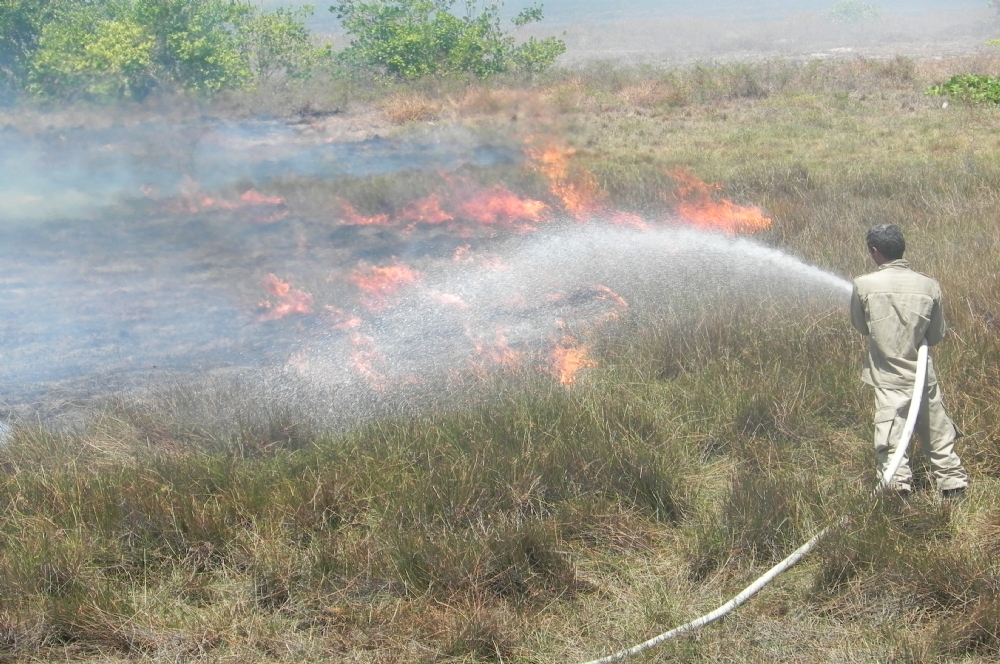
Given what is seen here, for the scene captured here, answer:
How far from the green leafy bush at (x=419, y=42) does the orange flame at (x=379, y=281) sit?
1085cm

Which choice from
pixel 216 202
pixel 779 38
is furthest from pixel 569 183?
pixel 779 38

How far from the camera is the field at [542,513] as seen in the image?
11.5 ft

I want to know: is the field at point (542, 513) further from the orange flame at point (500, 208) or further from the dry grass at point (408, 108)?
the dry grass at point (408, 108)

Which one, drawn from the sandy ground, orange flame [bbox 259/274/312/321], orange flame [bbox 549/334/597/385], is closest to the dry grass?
orange flame [bbox 259/274/312/321]

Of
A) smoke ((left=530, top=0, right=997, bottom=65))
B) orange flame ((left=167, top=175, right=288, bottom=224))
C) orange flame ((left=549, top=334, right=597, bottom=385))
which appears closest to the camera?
orange flame ((left=549, top=334, right=597, bottom=385))

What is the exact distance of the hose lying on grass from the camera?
3330 millimetres

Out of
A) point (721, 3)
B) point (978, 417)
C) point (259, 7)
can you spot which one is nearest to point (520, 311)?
point (978, 417)

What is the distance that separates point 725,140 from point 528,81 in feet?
16.4

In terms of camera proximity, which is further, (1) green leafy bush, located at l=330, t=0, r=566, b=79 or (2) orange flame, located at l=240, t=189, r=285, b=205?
(1) green leafy bush, located at l=330, t=0, r=566, b=79

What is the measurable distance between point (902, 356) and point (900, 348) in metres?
0.04

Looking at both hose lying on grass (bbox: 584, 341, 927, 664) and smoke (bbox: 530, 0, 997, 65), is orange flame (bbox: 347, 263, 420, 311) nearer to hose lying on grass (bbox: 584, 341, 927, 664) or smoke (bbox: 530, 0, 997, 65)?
hose lying on grass (bbox: 584, 341, 927, 664)

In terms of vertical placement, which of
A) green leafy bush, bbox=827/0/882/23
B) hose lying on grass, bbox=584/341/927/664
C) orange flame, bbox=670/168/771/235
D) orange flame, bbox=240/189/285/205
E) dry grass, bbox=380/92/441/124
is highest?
green leafy bush, bbox=827/0/882/23

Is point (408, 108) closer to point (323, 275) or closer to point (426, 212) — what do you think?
point (426, 212)

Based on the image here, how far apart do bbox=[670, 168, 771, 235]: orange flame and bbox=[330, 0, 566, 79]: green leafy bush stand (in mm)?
9430
